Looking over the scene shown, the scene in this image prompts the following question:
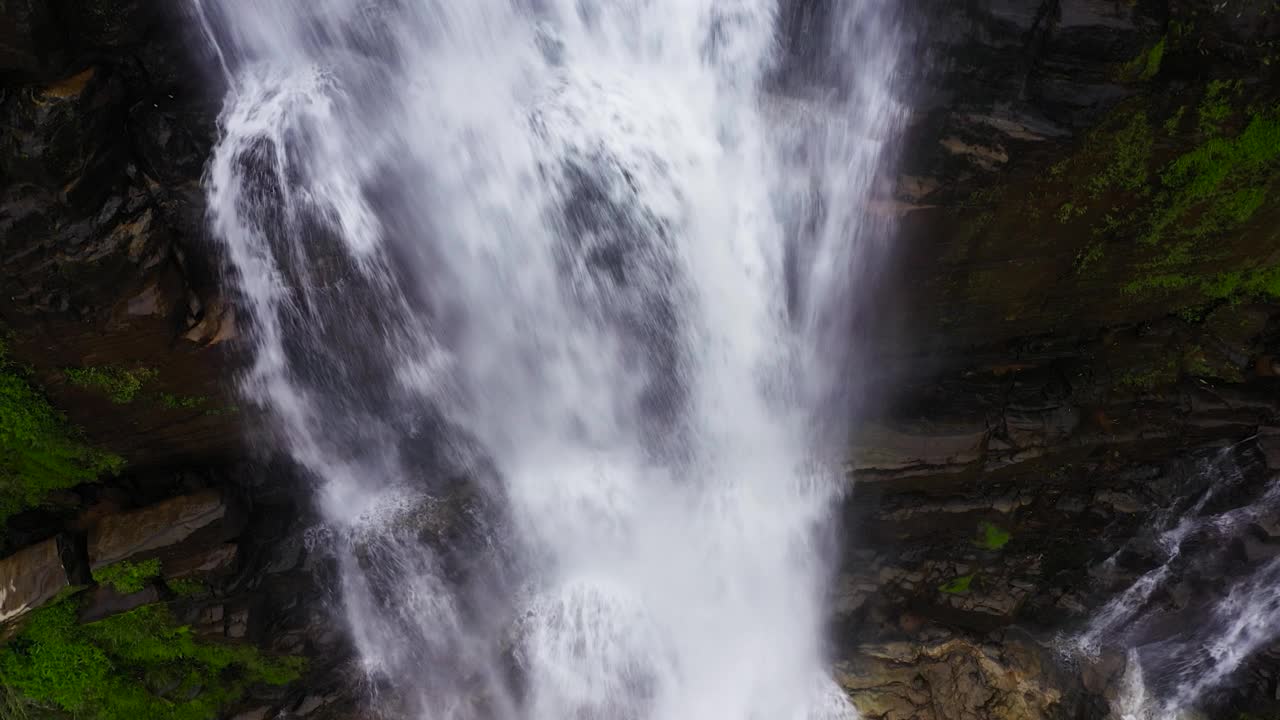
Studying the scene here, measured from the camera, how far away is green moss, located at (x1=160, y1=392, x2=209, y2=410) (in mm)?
7660

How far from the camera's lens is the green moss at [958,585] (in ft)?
30.9

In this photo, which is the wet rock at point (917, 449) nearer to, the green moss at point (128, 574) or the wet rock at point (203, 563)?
the wet rock at point (203, 563)

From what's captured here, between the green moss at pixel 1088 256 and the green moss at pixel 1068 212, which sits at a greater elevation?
the green moss at pixel 1068 212

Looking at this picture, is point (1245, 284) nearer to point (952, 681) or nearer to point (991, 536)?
point (991, 536)

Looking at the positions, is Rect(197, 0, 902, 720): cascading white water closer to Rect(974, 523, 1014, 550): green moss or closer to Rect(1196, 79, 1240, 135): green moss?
Rect(974, 523, 1014, 550): green moss

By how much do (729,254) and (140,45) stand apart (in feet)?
20.3

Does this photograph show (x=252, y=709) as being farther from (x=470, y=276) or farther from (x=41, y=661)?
(x=470, y=276)

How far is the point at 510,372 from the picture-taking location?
8805 mm

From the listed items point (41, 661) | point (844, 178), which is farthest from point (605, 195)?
point (41, 661)

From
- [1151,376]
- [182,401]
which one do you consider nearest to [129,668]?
[182,401]

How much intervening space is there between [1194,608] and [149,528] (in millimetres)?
13470

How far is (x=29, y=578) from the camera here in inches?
308

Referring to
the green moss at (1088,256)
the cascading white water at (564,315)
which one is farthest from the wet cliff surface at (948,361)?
the cascading white water at (564,315)

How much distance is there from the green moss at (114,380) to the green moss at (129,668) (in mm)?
2907
